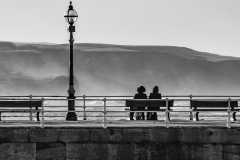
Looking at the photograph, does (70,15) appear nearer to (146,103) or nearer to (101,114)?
(146,103)

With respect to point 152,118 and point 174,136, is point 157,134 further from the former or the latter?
point 152,118

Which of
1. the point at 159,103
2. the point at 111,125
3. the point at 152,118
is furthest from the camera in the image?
the point at 152,118

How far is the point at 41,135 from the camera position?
51.1 feet

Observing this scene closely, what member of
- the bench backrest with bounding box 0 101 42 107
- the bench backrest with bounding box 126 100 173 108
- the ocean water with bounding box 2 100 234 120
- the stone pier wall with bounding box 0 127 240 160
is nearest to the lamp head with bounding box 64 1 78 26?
the ocean water with bounding box 2 100 234 120

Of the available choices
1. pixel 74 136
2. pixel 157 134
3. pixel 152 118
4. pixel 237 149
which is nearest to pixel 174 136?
pixel 157 134

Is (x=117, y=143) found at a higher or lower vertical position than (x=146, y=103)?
lower

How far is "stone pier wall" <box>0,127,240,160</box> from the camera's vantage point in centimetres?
1532

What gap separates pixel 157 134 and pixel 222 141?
1.71 metres

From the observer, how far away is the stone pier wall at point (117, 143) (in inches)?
603

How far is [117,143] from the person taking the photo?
15.5 meters

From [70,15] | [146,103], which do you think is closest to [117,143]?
[146,103]

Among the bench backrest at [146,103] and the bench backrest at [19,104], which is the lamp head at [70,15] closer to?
the bench backrest at [19,104]

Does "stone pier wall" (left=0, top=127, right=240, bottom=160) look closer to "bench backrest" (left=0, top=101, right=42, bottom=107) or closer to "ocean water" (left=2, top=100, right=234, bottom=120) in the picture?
"ocean water" (left=2, top=100, right=234, bottom=120)

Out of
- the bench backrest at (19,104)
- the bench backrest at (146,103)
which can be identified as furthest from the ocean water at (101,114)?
the bench backrest at (146,103)
